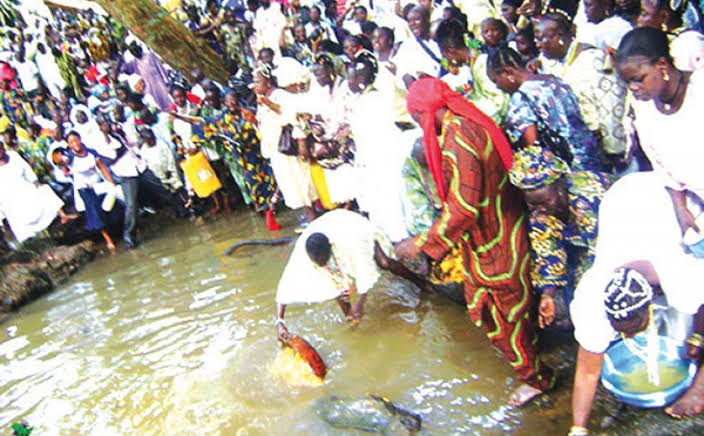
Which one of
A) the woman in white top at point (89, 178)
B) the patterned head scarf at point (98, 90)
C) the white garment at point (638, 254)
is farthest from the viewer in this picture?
the patterned head scarf at point (98, 90)

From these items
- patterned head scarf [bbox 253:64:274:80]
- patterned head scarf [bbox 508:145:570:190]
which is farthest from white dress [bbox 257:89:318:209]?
patterned head scarf [bbox 508:145:570:190]

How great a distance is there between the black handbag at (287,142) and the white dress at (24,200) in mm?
3653

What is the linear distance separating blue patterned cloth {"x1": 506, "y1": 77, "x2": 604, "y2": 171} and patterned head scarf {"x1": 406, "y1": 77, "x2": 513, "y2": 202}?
16.5 inches

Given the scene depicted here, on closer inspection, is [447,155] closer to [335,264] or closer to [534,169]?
[534,169]

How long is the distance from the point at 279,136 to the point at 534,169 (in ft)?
12.5

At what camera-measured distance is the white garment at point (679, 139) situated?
1912mm

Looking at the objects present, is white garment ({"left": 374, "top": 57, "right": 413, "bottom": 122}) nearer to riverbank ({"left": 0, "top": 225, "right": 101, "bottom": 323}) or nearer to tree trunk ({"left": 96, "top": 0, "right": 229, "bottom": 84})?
tree trunk ({"left": 96, "top": 0, "right": 229, "bottom": 84})

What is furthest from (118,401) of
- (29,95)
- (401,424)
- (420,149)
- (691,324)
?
(29,95)

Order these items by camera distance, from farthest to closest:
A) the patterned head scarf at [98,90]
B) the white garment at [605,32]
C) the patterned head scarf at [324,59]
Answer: the patterned head scarf at [98,90], the patterned head scarf at [324,59], the white garment at [605,32]

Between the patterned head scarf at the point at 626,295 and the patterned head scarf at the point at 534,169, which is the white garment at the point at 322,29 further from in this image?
the patterned head scarf at the point at 626,295

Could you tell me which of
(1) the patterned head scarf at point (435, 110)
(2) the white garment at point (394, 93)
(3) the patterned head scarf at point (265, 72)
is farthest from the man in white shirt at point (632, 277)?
(3) the patterned head scarf at point (265, 72)

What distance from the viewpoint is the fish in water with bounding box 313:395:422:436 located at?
9.13 ft

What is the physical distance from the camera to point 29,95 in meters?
8.84

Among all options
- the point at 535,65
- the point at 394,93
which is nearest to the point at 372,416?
the point at 394,93
